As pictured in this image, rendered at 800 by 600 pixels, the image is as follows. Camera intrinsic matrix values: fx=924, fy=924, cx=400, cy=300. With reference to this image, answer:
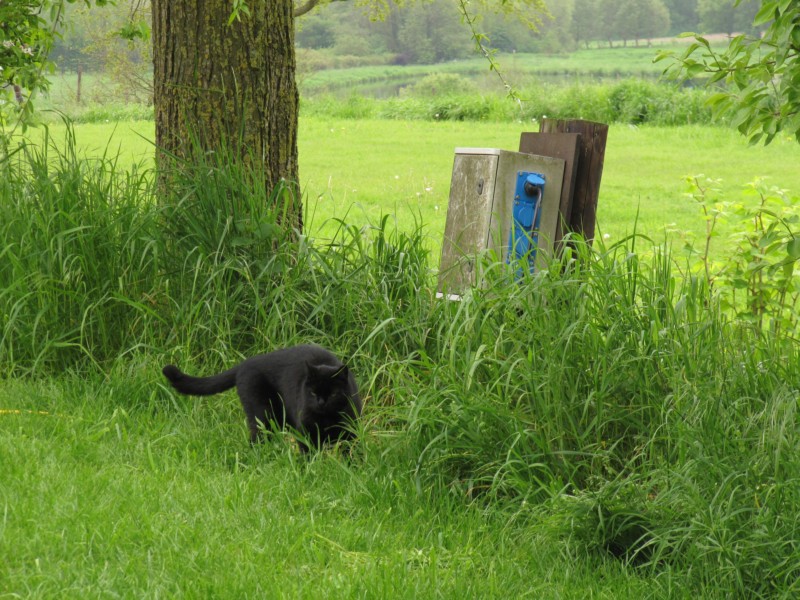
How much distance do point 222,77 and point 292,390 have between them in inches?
76.2

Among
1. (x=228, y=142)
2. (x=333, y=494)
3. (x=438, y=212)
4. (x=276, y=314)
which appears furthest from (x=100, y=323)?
(x=438, y=212)

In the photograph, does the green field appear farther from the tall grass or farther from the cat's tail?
the cat's tail

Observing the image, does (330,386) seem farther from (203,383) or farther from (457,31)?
(457,31)

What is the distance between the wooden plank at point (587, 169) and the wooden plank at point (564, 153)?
1.6 inches

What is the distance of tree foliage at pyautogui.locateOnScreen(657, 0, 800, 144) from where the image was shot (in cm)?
289

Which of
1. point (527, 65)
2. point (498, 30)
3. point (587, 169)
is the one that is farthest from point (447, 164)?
point (527, 65)

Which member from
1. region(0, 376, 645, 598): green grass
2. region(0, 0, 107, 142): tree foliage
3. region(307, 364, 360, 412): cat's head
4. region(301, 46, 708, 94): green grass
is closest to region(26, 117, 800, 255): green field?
Answer: region(0, 0, 107, 142): tree foliage

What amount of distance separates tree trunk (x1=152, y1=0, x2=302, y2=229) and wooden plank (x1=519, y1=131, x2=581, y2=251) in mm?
1308

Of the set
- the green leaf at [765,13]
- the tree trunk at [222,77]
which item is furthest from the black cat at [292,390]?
the green leaf at [765,13]

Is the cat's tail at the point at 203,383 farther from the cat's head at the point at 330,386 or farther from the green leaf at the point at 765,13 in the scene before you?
the green leaf at the point at 765,13

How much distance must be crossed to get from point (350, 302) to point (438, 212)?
592cm

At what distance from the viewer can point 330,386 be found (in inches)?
146

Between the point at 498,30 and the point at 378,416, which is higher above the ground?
the point at 498,30

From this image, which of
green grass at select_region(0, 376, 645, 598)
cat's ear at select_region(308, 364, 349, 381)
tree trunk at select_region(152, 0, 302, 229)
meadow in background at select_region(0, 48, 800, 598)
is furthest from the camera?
tree trunk at select_region(152, 0, 302, 229)
